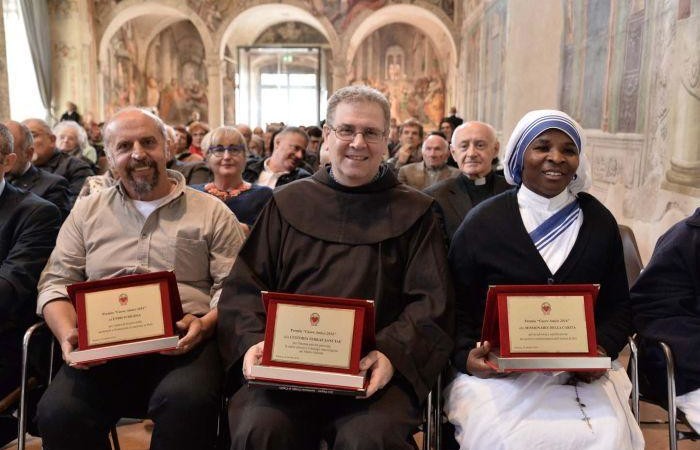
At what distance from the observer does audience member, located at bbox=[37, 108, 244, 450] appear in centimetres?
248

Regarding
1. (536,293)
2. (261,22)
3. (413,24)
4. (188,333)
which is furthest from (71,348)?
(261,22)

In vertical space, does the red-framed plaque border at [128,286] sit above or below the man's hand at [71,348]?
above

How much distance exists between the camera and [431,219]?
9.02 ft

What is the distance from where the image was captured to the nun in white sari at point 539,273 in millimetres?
2312

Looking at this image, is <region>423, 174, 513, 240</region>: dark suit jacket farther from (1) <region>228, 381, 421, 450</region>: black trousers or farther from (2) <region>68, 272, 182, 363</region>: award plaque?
(2) <region>68, 272, 182, 363</region>: award plaque

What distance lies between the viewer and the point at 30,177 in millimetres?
4492

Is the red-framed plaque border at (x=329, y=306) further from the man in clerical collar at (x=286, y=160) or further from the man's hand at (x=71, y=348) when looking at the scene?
the man in clerical collar at (x=286, y=160)

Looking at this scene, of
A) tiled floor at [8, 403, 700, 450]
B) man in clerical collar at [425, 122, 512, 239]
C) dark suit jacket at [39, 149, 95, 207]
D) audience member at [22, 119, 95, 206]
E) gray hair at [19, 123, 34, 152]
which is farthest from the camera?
dark suit jacket at [39, 149, 95, 207]

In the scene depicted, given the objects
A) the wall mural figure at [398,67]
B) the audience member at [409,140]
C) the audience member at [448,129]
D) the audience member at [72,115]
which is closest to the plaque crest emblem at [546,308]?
the audience member at [409,140]

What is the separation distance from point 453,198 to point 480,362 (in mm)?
2366

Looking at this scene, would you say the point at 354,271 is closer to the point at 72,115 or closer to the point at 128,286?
the point at 128,286

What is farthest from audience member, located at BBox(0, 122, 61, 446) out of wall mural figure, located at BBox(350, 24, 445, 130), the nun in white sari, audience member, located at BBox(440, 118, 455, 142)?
wall mural figure, located at BBox(350, 24, 445, 130)

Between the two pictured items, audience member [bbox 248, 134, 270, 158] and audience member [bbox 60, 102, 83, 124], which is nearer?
audience member [bbox 248, 134, 270, 158]

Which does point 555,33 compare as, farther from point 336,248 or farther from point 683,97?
point 336,248
